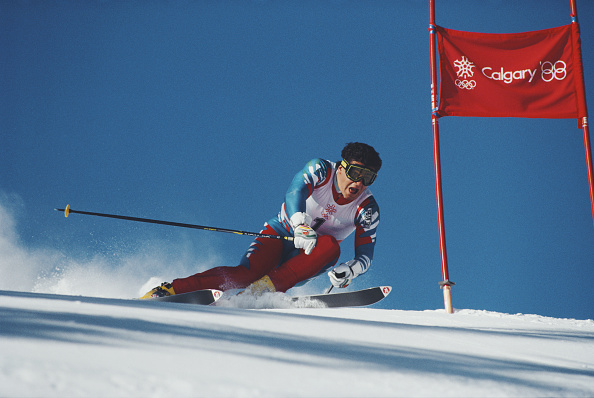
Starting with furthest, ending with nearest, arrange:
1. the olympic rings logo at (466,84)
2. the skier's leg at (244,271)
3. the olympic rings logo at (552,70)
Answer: the olympic rings logo at (552,70) → the olympic rings logo at (466,84) → the skier's leg at (244,271)

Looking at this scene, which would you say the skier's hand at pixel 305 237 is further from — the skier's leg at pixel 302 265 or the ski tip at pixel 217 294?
the ski tip at pixel 217 294

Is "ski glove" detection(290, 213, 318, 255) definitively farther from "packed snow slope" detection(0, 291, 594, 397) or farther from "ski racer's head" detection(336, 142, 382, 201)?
"packed snow slope" detection(0, 291, 594, 397)

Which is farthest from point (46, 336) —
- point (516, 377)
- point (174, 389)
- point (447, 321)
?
point (447, 321)

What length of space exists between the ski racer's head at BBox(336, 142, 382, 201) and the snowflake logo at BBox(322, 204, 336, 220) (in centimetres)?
12

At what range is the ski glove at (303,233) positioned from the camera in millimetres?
3396

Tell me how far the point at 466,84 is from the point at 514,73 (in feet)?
1.72

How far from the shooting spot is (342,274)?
361 cm

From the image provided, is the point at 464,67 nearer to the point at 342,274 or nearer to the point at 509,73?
the point at 509,73

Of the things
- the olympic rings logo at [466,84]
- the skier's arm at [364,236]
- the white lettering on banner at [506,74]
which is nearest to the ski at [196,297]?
the skier's arm at [364,236]

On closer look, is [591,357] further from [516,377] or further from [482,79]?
[482,79]

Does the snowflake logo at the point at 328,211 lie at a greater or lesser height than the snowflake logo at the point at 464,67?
lesser

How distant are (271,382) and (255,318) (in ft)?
2.49

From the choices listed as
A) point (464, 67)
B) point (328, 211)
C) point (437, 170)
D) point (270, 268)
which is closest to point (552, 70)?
point (464, 67)

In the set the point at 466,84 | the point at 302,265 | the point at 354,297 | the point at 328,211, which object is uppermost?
the point at 466,84
